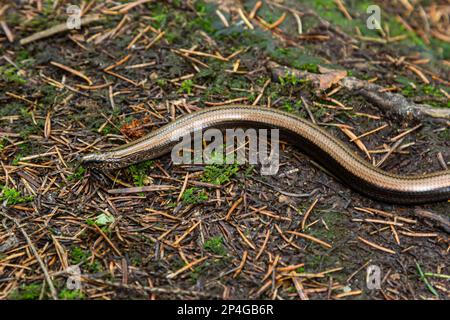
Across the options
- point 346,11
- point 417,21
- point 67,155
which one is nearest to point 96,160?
point 67,155

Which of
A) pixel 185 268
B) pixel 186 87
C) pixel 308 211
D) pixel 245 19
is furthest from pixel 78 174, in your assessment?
pixel 245 19

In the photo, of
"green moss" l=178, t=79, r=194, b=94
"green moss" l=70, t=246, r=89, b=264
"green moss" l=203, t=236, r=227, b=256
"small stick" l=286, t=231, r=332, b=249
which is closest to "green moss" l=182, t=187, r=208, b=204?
"green moss" l=203, t=236, r=227, b=256

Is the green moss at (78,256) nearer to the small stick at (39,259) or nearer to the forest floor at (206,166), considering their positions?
the forest floor at (206,166)

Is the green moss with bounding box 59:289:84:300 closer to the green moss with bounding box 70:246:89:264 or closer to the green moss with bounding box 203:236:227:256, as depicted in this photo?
the green moss with bounding box 70:246:89:264

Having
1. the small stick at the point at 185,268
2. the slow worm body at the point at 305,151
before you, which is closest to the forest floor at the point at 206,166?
the small stick at the point at 185,268

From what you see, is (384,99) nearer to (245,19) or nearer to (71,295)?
(245,19)
